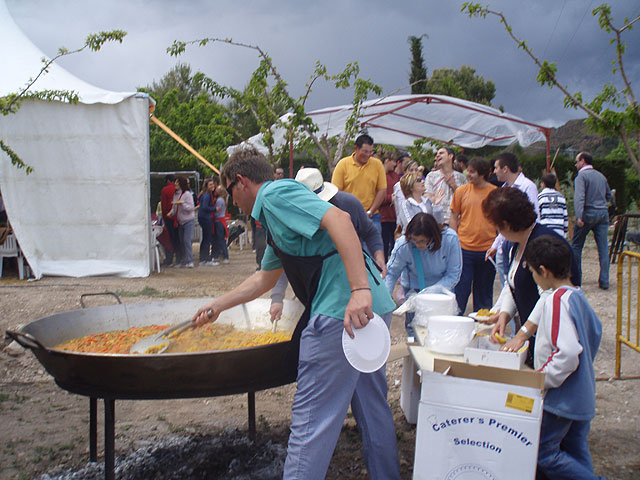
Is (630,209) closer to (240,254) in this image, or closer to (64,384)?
(240,254)

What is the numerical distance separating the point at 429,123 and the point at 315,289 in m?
10.4

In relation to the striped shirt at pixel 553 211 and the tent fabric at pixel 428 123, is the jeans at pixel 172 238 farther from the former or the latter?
the striped shirt at pixel 553 211

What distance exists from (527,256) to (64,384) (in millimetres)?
2315

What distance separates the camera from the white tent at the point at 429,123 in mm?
10648

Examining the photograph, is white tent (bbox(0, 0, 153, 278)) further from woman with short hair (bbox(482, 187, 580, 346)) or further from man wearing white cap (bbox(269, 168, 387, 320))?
woman with short hair (bbox(482, 187, 580, 346))

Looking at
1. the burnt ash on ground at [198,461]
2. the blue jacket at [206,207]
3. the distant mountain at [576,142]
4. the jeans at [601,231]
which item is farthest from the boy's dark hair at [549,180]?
the distant mountain at [576,142]

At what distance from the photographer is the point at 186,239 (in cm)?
A: 1159

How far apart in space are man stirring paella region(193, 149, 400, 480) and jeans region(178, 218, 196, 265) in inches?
356

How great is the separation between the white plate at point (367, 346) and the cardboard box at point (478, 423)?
0.80ft

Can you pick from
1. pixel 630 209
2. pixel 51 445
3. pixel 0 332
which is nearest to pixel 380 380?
pixel 51 445

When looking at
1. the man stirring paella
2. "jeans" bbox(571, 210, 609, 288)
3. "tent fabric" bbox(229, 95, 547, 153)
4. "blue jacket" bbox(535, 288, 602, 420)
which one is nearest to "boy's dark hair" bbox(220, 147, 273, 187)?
the man stirring paella

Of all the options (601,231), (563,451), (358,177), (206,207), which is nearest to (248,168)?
(563,451)

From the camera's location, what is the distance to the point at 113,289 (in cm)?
848

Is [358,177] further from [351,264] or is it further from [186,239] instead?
[186,239]
